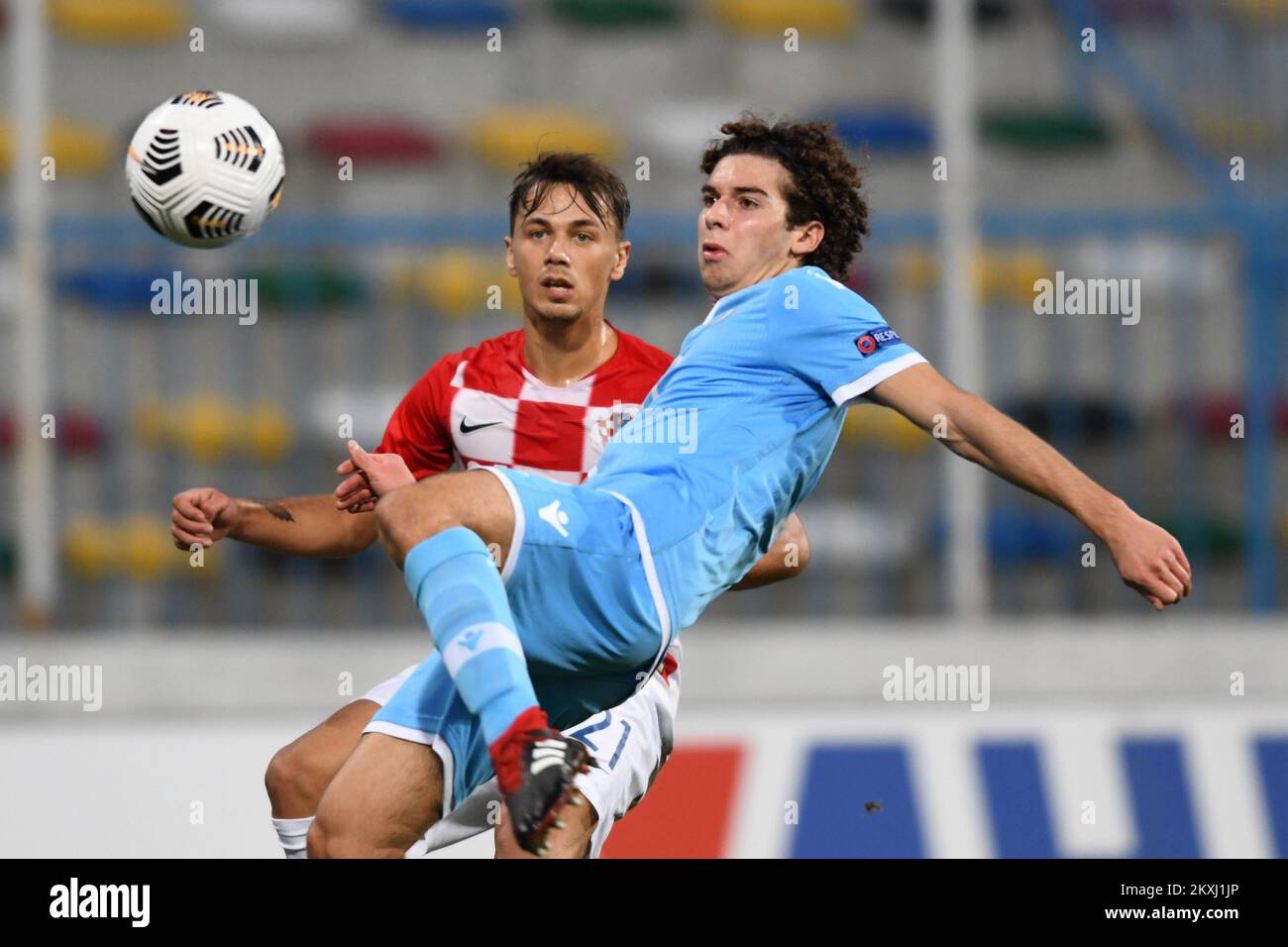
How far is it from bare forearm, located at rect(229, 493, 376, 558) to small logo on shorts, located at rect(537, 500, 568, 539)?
0.93 m

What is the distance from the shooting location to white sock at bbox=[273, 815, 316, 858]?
5.19 metres

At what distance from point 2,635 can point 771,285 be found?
161 inches

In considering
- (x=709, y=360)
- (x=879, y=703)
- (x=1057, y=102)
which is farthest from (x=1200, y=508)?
(x=709, y=360)

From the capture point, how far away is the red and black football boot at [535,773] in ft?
11.8

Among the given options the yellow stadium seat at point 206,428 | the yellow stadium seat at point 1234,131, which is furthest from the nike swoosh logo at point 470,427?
the yellow stadium seat at point 1234,131

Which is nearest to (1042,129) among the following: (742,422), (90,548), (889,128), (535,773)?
(889,128)

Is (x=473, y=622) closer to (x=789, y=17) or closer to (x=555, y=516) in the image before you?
(x=555, y=516)

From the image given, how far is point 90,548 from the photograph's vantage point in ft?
25.6

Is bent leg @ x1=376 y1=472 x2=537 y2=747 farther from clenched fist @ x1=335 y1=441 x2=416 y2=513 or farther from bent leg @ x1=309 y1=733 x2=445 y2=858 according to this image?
bent leg @ x1=309 y1=733 x2=445 y2=858

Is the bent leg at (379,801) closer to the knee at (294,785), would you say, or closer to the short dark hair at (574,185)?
the knee at (294,785)

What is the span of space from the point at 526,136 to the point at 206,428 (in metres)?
3.13

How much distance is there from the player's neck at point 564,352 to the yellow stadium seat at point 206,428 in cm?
302

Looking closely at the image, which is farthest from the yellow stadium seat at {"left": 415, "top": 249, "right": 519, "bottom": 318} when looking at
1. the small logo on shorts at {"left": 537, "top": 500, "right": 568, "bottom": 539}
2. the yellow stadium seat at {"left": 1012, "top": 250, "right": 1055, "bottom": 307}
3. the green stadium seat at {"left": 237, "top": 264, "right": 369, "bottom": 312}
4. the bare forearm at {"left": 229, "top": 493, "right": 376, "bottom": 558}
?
the small logo on shorts at {"left": 537, "top": 500, "right": 568, "bottom": 539}

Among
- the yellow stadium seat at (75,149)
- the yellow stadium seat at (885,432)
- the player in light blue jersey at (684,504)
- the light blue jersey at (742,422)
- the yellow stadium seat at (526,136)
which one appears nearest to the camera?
the player in light blue jersey at (684,504)
